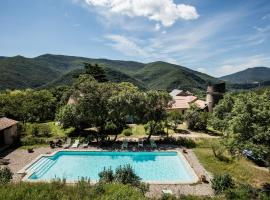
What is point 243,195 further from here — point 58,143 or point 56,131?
point 56,131

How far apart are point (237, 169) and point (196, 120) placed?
1642cm

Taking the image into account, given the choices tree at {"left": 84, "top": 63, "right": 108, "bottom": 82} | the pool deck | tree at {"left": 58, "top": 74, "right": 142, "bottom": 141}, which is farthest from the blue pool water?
tree at {"left": 84, "top": 63, "right": 108, "bottom": 82}

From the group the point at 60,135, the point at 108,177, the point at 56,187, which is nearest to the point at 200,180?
the point at 108,177

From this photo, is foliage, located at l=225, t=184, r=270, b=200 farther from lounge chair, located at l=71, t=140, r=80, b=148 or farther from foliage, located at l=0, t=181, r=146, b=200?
lounge chair, located at l=71, t=140, r=80, b=148

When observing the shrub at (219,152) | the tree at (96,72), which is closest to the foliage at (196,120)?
the shrub at (219,152)

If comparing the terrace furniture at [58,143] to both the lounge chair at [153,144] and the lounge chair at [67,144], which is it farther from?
the lounge chair at [153,144]

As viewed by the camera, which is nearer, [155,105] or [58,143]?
[58,143]

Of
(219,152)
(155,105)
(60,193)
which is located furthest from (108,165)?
(60,193)

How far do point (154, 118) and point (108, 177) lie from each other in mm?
13601

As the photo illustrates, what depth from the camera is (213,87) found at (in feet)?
146

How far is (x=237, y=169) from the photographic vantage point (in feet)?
65.4

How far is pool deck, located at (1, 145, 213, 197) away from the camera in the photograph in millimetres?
15764

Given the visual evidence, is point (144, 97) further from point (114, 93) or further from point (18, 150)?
point (18, 150)

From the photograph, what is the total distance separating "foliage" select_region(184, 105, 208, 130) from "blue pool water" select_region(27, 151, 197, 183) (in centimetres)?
1196
